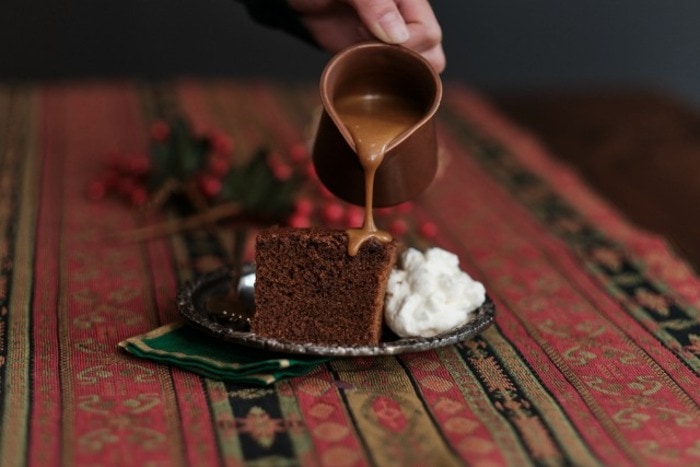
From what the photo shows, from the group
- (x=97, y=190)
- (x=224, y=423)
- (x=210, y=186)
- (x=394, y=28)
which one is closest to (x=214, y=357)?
(x=224, y=423)

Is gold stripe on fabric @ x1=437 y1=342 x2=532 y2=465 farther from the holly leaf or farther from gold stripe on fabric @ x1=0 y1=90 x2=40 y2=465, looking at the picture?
the holly leaf

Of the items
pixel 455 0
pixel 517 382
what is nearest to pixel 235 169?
pixel 517 382

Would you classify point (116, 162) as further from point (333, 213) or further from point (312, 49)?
point (312, 49)

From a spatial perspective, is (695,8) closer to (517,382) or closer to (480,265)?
(480,265)

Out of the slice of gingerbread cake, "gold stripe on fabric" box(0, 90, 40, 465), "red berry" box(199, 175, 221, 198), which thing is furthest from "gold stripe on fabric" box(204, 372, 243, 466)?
"red berry" box(199, 175, 221, 198)

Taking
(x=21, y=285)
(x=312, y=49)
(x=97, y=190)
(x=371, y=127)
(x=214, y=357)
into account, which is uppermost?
(x=371, y=127)

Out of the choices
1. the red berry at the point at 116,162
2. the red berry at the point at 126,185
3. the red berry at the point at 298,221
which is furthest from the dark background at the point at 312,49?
the red berry at the point at 298,221
